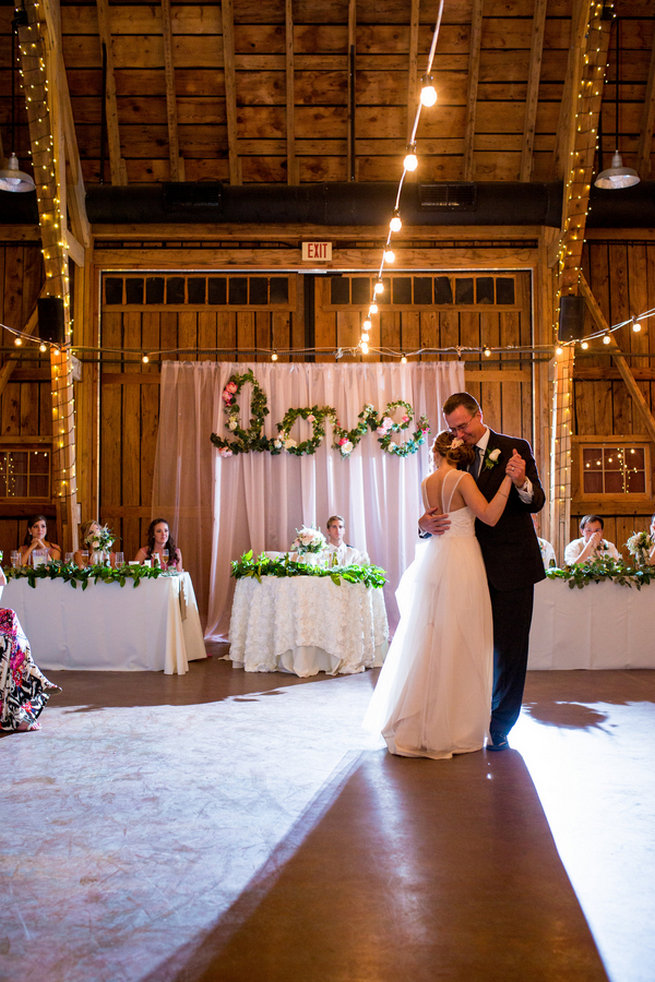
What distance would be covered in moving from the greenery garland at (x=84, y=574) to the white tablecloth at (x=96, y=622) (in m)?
0.04

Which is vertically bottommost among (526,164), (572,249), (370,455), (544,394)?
(370,455)

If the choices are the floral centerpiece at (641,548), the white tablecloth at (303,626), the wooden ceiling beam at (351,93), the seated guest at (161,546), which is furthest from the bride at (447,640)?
the wooden ceiling beam at (351,93)

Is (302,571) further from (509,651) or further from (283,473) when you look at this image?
(509,651)

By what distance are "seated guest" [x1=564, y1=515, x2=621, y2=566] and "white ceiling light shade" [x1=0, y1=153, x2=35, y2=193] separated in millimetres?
6228

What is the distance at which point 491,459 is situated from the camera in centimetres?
414

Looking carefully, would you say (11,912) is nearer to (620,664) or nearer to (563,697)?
(563,697)

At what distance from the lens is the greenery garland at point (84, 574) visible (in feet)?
22.0

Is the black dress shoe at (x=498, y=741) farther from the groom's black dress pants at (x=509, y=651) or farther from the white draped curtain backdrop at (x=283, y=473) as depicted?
the white draped curtain backdrop at (x=283, y=473)

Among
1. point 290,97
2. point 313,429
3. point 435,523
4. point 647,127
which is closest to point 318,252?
point 290,97

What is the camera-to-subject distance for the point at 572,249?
8.53 metres

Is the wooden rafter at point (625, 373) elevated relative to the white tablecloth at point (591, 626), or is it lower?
elevated

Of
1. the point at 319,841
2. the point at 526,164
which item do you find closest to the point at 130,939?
the point at 319,841

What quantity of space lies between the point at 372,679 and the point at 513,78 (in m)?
6.97

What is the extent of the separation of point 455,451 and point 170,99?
7053 mm
